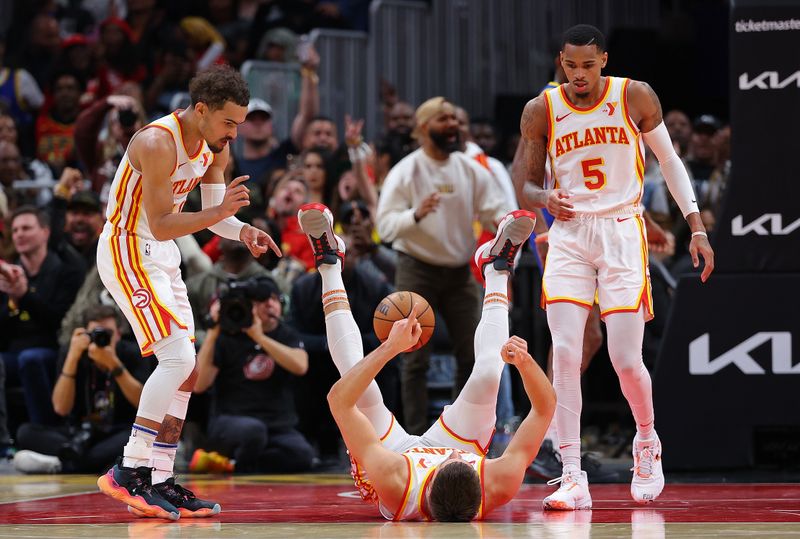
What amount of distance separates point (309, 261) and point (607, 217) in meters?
4.45

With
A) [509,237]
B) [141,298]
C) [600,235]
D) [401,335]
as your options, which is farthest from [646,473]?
[141,298]

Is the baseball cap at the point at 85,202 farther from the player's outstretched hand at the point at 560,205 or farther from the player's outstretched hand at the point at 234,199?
the player's outstretched hand at the point at 560,205

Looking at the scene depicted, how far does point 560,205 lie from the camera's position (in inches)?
238

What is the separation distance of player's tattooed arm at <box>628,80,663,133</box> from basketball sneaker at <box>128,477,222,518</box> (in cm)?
273

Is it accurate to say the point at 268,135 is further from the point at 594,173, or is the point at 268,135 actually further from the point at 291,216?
the point at 594,173

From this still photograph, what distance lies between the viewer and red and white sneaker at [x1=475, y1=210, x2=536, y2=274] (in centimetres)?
615

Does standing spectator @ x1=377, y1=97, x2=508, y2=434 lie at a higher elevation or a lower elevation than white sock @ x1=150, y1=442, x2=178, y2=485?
higher

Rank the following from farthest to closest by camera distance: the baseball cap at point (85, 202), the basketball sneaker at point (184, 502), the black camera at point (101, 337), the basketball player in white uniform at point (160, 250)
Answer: the baseball cap at point (85, 202), the black camera at point (101, 337), the basketball sneaker at point (184, 502), the basketball player in white uniform at point (160, 250)

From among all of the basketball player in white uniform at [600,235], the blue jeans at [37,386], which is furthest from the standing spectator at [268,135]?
the basketball player in white uniform at [600,235]

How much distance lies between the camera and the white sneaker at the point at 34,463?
8711mm

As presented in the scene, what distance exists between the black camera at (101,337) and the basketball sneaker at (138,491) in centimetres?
263

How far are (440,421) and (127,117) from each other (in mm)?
5452

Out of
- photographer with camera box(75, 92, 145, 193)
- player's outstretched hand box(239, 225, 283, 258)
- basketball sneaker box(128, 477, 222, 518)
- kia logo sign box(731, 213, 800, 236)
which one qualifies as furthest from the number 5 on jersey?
photographer with camera box(75, 92, 145, 193)

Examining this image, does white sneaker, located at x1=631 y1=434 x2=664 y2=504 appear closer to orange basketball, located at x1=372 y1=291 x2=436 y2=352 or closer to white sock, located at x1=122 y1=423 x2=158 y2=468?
orange basketball, located at x1=372 y1=291 x2=436 y2=352
